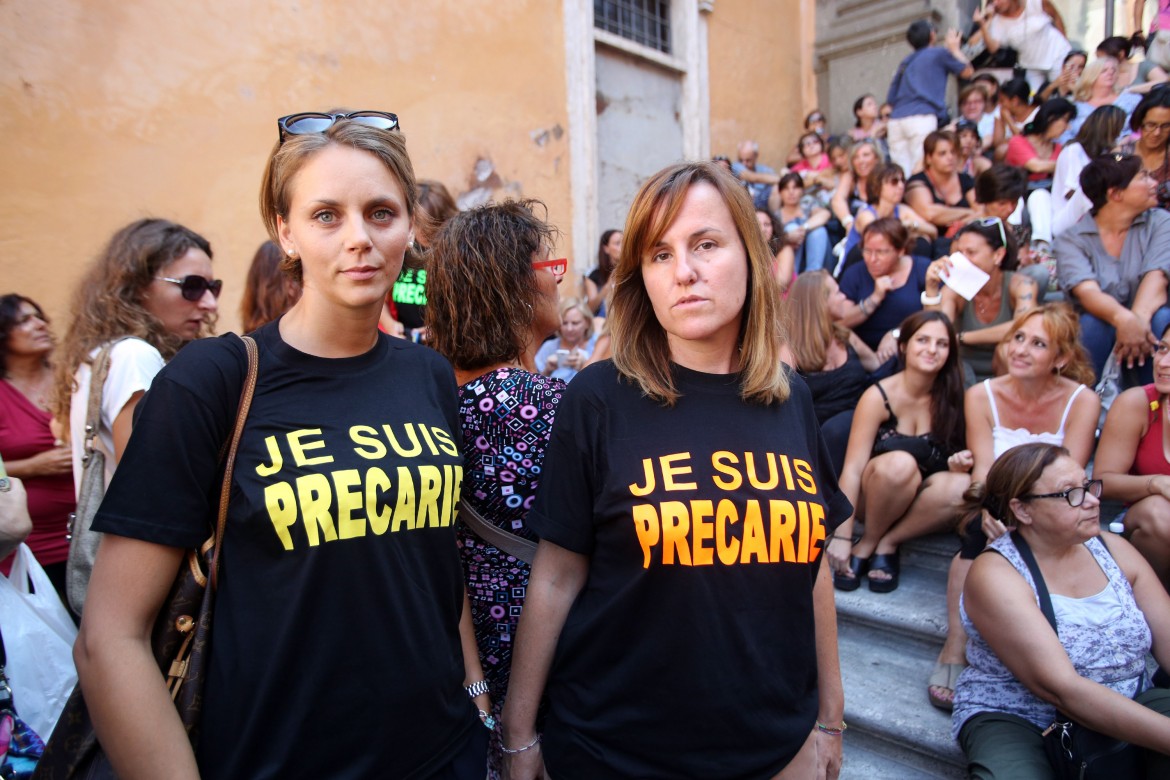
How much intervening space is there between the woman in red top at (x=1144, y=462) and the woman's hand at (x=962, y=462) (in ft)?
1.90

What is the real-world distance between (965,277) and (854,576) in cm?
227

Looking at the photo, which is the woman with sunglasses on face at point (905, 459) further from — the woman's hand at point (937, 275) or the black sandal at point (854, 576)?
the woman's hand at point (937, 275)

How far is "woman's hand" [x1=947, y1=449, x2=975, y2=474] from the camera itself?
13.1 ft

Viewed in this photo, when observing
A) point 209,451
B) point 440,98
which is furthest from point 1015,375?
point 440,98

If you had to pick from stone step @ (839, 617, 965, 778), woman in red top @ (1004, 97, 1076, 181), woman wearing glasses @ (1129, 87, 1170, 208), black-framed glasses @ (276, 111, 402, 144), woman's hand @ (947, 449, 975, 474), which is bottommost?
stone step @ (839, 617, 965, 778)

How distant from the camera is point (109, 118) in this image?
16.5 ft

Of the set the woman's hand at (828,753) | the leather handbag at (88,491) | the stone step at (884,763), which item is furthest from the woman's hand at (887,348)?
the leather handbag at (88,491)

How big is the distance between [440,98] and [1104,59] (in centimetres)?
749

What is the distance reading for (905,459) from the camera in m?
4.04

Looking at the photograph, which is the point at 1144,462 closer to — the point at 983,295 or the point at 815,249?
the point at 983,295

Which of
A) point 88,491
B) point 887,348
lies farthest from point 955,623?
point 88,491

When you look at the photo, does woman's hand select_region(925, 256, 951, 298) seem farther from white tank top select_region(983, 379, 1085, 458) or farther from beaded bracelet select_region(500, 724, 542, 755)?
beaded bracelet select_region(500, 724, 542, 755)

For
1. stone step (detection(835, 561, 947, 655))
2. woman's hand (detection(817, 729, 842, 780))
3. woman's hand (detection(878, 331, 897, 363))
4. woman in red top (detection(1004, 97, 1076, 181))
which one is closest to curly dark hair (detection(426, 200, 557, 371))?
woman's hand (detection(817, 729, 842, 780))

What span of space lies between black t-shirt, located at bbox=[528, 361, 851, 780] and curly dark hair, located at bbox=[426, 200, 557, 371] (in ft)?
1.14
